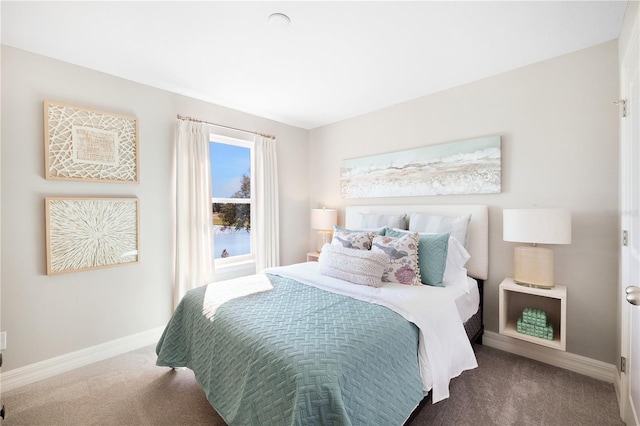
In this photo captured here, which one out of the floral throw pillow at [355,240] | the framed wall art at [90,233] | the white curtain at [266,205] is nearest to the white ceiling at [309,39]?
the white curtain at [266,205]

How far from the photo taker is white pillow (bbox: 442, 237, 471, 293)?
235cm

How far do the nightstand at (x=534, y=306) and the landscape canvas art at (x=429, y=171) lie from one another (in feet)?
2.89

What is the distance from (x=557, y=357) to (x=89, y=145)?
4223 millimetres

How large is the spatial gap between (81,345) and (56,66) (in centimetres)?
229

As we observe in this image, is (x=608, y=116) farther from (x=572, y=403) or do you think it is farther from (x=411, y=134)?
(x=572, y=403)

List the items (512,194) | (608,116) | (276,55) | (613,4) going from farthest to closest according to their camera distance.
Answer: (512,194) → (276,55) → (608,116) → (613,4)

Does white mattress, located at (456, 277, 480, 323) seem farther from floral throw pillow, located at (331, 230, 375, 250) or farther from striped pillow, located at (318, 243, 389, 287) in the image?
floral throw pillow, located at (331, 230, 375, 250)

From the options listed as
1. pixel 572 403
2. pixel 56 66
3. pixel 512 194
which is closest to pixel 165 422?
pixel 572 403

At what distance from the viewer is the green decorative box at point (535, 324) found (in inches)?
87.1

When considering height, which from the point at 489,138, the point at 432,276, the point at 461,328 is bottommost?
the point at 461,328

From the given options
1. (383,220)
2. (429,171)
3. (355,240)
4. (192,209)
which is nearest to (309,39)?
(355,240)

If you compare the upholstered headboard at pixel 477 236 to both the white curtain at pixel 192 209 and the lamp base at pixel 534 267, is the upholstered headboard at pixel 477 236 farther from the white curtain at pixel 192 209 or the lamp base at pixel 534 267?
the white curtain at pixel 192 209

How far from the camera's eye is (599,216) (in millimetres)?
2152

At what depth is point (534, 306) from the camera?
2.46 m
